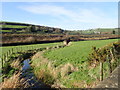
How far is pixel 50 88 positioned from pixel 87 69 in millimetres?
3612

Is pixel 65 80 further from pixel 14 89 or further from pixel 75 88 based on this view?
pixel 14 89

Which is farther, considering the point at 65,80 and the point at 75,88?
the point at 65,80

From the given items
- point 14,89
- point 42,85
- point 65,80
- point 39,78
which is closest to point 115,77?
point 14,89

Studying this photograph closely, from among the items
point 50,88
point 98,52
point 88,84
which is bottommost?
point 50,88

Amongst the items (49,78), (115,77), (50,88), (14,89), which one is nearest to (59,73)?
(49,78)

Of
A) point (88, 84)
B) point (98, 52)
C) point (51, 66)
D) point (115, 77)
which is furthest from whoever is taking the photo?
point (51, 66)

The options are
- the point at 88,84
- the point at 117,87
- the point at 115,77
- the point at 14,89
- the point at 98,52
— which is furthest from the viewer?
the point at 98,52

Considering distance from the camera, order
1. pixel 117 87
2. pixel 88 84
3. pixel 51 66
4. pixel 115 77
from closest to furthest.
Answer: pixel 117 87 < pixel 115 77 < pixel 88 84 < pixel 51 66

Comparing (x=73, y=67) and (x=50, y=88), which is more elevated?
(x=73, y=67)

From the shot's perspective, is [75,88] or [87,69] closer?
[75,88]

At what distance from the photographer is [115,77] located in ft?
13.5

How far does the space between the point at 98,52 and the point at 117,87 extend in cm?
993

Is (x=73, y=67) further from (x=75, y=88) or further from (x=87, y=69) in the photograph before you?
(x=75, y=88)

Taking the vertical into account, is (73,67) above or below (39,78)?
above
